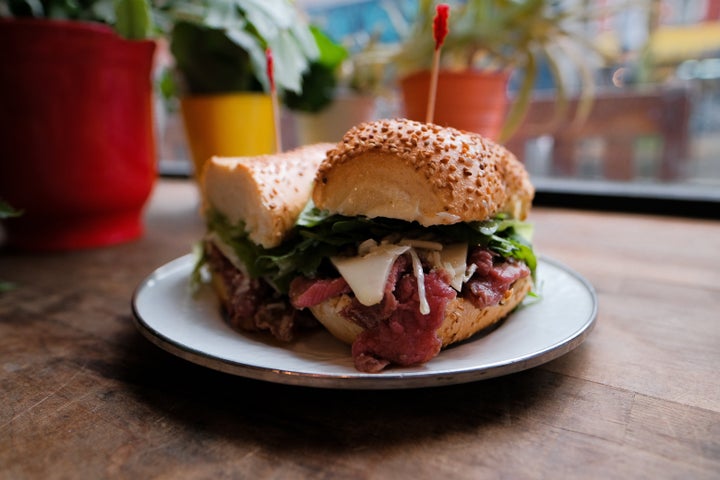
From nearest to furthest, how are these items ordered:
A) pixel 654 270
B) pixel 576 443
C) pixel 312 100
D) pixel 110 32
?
pixel 576 443 < pixel 654 270 < pixel 110 32 < pixel 312 100

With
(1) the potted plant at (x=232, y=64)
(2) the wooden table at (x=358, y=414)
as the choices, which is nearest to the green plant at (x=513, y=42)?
(1) the potted plant at (x=232, y=64)

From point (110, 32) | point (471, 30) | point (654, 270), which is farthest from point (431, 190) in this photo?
point (471, 30)

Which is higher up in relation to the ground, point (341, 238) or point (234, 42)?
point (234, 42)

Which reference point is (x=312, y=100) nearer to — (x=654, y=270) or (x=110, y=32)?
(x=110, y=32)

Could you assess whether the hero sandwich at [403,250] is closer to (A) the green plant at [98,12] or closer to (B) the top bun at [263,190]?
(B) the top bun at [263,190]

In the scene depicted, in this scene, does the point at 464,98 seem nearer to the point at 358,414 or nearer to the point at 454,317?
the point at 454,317

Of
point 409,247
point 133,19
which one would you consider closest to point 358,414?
point 409,247

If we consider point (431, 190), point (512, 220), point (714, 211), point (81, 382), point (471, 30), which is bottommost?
point (714, 211)
